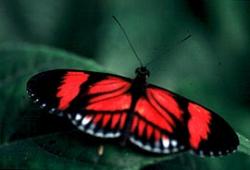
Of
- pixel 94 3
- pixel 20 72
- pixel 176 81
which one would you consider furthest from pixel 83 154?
A: pixel 94 3

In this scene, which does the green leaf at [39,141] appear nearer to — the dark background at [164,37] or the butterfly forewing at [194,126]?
the butterfly forewing at [194,126]

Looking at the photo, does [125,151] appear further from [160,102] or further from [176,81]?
[176,81]

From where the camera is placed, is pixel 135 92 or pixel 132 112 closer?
pixel 132 112

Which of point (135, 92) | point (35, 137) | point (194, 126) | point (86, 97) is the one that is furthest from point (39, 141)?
point (194, 126)

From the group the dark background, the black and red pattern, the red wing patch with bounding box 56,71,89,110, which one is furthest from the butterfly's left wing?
the dark background

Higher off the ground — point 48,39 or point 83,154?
point 48,39

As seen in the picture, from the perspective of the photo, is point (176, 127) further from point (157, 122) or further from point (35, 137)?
point (35, 137)

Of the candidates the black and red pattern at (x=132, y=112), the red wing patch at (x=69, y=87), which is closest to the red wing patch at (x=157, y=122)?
the black and red pattern at (x=132, y=112)

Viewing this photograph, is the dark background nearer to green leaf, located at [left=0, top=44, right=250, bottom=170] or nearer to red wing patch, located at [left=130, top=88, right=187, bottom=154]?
red wing patch, located at [left=130, top=88, right=187, bottom=154]
